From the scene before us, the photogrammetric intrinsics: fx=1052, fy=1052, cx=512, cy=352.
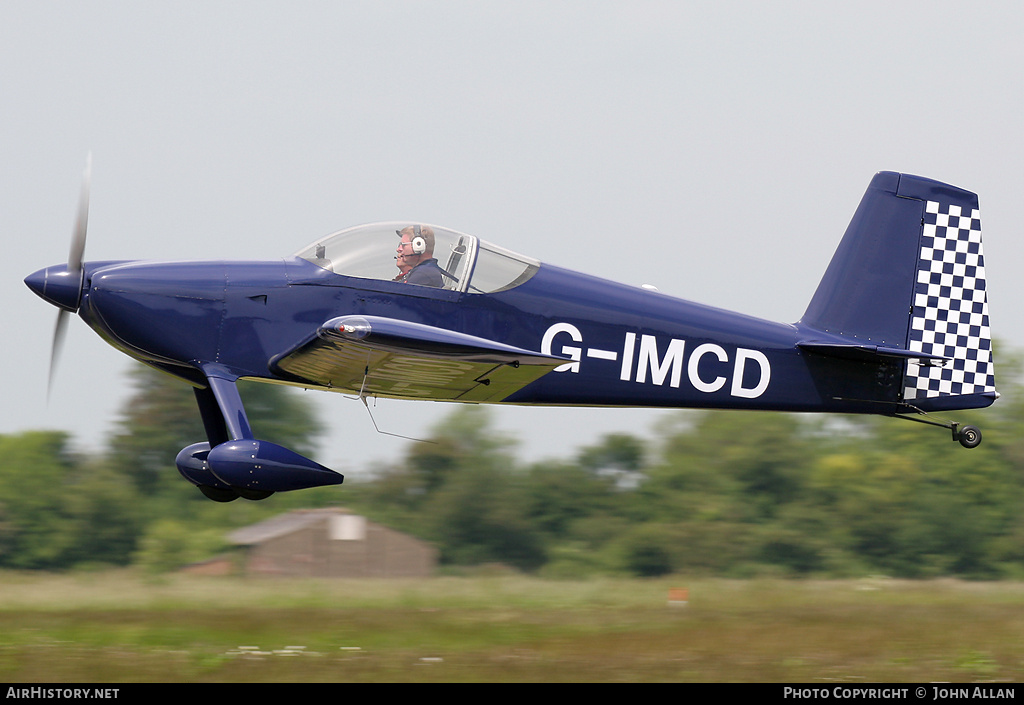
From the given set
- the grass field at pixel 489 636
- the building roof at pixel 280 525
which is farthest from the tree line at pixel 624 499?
the grass field at pixel 489 636

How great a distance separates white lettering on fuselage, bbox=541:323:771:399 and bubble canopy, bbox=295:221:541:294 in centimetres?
64

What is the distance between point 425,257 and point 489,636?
2.97 metres

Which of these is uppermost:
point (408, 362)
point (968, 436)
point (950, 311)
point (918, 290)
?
point (918, 290)

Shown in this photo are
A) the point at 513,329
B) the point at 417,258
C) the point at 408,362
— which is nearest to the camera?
the point at 408,362

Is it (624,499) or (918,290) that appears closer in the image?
(918,290)

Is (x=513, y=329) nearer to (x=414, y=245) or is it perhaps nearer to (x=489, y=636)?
(x=414, y=245)

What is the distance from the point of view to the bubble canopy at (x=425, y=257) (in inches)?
320

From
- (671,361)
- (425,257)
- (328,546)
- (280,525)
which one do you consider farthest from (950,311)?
(328,546)

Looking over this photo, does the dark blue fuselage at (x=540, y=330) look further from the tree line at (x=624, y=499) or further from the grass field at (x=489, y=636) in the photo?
the tree line at (x=624, y=499)

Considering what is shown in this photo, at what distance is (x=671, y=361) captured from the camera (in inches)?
344

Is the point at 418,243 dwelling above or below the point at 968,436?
above

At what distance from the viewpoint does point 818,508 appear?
104ft

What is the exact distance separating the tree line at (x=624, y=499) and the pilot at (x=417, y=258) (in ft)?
65.9
